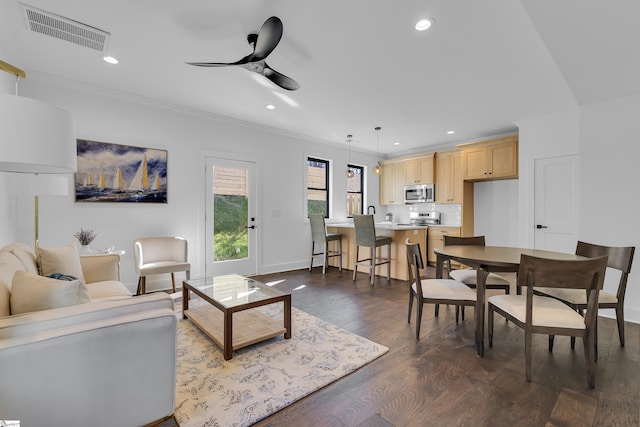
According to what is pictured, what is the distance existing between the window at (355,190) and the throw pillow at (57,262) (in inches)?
197

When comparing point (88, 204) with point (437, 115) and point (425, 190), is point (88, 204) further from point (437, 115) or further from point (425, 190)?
point (425, 190)

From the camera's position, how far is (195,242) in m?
4.34

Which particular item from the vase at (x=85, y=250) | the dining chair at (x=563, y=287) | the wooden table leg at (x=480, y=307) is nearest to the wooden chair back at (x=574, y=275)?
the dining chair at (x=563, y=287)

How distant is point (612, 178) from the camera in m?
2.99

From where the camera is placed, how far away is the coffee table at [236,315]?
2.20 m

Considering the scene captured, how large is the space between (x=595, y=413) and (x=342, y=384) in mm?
1419

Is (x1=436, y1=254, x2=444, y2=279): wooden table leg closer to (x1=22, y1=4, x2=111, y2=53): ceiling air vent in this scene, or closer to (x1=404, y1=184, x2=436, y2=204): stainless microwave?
(x1=22, y1=4, x2=111, y2=53): ceiling air vent

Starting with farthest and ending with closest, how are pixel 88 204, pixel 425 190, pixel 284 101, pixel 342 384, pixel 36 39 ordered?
1. pixel 425 190
2. pixel 284 101
3. pixel 88 204
4. pixel 36 39
5. pixel 342 384

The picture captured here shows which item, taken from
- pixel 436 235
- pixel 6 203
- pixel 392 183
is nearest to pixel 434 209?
pixel 436 235

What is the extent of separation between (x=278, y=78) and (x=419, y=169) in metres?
4.56

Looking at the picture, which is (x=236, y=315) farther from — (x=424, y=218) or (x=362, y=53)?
(x=424, y=218)

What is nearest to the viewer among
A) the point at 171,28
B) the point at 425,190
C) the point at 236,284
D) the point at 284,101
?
the point at 171,28

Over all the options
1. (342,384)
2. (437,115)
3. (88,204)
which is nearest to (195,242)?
(88,204)

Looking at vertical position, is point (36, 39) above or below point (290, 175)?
above
